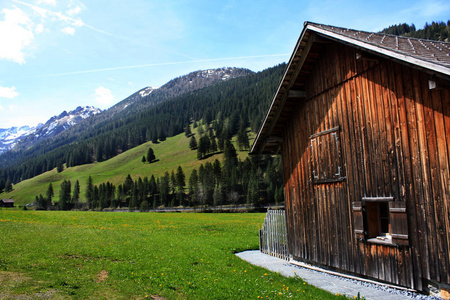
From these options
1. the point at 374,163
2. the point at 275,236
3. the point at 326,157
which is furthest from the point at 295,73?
the point at 275,236

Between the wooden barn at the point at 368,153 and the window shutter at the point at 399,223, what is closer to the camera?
the wooden barn at the point at 368,153

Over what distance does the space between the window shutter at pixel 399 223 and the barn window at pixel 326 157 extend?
7.58 ft

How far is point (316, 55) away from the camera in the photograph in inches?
487

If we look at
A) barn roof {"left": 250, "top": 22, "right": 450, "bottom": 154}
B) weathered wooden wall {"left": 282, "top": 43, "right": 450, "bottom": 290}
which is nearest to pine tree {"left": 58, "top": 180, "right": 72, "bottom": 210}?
barn roof {"left": 250, "top": 22, "right": 450, "bottom": 154}

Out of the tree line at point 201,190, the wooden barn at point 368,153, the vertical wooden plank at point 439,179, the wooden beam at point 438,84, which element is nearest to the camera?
the wooden beam at point 438,84

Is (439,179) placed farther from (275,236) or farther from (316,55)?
(275,236)

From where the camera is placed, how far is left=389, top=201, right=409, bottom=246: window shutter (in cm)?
862

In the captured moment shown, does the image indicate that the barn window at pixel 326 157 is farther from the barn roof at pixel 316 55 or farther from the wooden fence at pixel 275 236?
the wooden fence at pixel 275 236

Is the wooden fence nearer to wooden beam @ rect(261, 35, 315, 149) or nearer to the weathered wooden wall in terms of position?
the weathered wooden wall

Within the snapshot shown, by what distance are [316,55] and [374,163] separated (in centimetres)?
500

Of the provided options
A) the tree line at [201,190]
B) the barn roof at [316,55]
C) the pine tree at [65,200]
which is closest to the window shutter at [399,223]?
the barn roof at [316,55]

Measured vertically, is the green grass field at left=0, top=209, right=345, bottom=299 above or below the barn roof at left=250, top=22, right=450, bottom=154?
below

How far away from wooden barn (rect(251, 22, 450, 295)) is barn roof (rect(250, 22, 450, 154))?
0.04 meters

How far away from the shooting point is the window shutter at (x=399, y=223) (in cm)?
862
